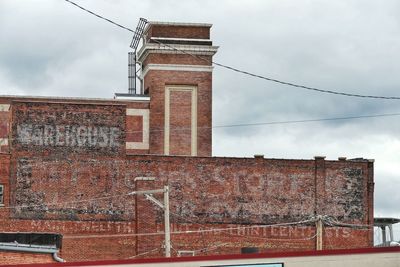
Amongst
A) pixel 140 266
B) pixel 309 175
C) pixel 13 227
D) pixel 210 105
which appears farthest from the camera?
pixel 210 105

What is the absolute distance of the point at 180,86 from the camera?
219ft

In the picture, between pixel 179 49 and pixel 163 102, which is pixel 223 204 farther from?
pixel 179 49

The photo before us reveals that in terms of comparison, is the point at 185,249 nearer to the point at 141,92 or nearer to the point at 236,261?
the point at 141,92

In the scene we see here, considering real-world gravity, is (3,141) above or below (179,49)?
below

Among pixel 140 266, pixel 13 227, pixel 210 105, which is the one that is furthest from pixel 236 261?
pixel 210 105

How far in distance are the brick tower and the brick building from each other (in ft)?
25.8

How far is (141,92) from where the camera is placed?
70812mm

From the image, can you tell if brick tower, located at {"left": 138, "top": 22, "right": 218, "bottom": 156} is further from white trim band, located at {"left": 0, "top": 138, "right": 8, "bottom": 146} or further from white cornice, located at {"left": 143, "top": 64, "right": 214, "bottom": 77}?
white trim band, located at {"left": 0, "top": 138, "right": 8, "bottom": 146}

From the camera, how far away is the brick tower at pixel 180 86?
66250 millimetres

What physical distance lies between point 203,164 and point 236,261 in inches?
1289

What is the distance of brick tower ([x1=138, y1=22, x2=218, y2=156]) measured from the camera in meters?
66.2

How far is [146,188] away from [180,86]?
37.3 feet

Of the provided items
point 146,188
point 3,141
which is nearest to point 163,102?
point 3,141

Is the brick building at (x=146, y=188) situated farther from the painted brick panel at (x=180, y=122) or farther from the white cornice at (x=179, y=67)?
the white cornice at (x=179, y=67)
